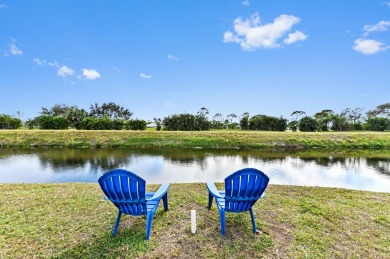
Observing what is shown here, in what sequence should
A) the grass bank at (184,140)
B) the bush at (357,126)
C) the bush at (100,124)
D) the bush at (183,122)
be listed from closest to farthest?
1. the grass bank at (184,140)
2. the bush at (100,124)
3. the bush at (183,122)
4. the bush at (357,126)

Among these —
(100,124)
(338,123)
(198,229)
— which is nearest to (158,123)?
(100,124)

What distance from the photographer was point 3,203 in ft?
16.2

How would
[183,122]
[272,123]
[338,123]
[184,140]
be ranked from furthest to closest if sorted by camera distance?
[338,123]
[272,123]
[183,122]
[184,140]

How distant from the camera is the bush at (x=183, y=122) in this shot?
3669 cm

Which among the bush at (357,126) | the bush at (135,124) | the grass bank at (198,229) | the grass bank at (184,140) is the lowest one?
the grass bank at (198,229)

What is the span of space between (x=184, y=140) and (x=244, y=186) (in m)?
19.3

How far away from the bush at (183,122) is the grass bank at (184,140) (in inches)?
494

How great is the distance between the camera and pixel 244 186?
11.0ft

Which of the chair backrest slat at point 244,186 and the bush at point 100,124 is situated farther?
the bush at point 100,124

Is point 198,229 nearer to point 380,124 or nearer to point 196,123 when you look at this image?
point 196,123

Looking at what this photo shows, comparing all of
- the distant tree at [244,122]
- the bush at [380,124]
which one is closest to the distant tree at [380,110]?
the bush at [380,124]

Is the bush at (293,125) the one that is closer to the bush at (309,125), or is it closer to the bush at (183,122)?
the bush at (309,125)

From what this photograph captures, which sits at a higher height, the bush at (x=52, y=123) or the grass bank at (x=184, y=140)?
the bush at (x=52, y=123)

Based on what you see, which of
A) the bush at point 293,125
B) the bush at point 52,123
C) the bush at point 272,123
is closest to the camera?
the bush at point 52,123
